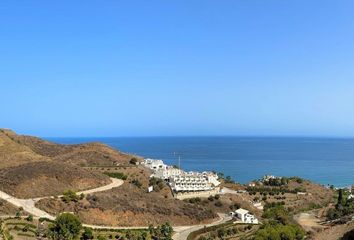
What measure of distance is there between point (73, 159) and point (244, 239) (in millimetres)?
51694

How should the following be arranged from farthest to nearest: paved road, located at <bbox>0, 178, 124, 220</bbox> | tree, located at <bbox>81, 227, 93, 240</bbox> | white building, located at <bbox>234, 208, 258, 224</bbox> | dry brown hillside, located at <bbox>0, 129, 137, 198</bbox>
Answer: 1. white building, located at <bbox>234, 208, 258, 224</bbox>
2. dry brown hillside, located at <bbox>0, 129, 137, 198</bbox>
3. paved road, located at <bbox>0, 178, 124, 220</bbox>
4. tree, located at <bbox>81, 227, 93, 240</bbox>

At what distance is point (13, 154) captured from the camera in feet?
242

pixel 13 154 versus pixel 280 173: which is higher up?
pixel 13 154

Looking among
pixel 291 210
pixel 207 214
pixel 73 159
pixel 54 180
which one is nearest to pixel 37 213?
pixel 54 180

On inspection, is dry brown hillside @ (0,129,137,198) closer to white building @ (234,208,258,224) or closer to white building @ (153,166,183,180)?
white building @ (153,166,183,180)

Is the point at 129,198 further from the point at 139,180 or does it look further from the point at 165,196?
the point at 139,180

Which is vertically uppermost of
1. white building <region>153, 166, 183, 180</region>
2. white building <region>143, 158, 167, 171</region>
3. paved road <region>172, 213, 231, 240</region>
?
white building <region>143, 158, 167, 171</region>

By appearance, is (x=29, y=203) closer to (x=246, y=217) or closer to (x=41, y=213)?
(x=41, y=213)

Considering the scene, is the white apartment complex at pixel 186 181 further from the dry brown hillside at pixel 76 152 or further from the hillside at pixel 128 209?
the dry brown hillside at pixel 76 152

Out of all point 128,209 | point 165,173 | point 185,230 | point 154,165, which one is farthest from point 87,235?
point 154,165

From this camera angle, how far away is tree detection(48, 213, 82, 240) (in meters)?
41.9

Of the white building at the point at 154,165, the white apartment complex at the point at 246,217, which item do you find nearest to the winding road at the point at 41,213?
the white apartment complex at the point at 246,217

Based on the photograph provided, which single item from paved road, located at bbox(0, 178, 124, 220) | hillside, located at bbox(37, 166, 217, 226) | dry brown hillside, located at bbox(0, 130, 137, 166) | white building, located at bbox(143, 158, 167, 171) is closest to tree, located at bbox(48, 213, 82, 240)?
paved road, located at bbox(0, 178, 124, 220)

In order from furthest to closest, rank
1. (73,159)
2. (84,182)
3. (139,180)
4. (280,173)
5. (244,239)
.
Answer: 1. (280,173)
2. (73,159)
3. (139,180)
4. (84,182)
5. (244,239)
